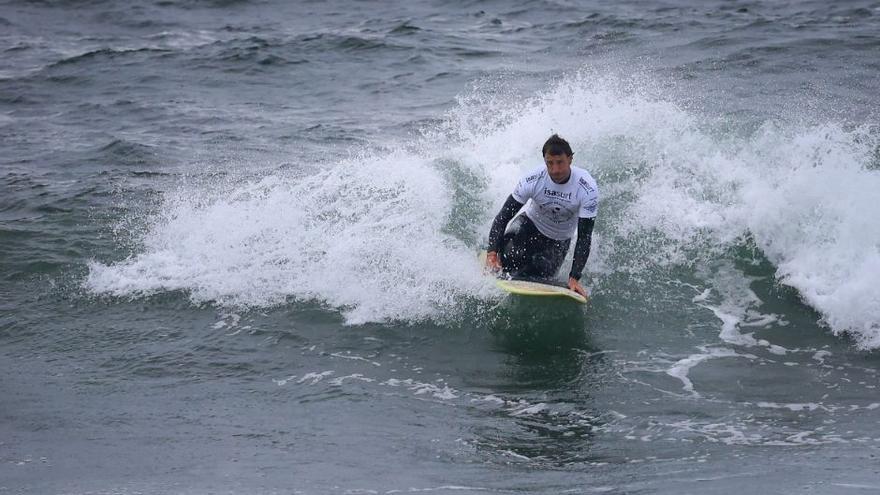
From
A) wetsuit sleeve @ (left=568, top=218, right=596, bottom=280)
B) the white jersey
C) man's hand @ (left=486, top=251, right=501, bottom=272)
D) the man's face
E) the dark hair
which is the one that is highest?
the dark hair

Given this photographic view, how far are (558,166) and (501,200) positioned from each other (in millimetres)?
3204

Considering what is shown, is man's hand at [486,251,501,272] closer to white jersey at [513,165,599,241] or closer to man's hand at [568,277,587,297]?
white jersey at [513,165,599,241]

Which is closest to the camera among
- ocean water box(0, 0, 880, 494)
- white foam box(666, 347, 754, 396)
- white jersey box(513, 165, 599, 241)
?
ocean water box(0, 0, 880, 494)

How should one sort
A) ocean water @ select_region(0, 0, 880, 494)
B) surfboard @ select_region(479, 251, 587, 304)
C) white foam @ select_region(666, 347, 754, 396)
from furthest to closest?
surfboard @ select_region(479, 251, 587, 304), white foam @ select_region(666, 347, 754, 396), ocean water @ select_region(0, 0, 880, 494)

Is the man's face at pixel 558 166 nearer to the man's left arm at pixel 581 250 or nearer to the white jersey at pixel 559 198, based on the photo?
the white jersey at pixel 559 198

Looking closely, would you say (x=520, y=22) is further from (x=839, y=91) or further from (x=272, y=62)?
(x=839, y=91)

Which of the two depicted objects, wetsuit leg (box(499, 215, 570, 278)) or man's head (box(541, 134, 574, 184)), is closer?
man's head (box(541, 134, 574, 184))

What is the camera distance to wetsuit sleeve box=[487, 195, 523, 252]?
8812 millimetres

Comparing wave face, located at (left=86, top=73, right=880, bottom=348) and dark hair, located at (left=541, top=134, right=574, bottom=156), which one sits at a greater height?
dark hair, located at (left=541, top=134, right=574, bottom=156)

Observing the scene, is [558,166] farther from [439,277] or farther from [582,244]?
[439,277]

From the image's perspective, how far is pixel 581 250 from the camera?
868 cm

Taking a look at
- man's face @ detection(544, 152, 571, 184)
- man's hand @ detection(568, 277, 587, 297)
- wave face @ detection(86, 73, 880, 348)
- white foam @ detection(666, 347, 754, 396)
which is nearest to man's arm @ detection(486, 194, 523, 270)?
wave face @ detection(86, 73, 880, 348)

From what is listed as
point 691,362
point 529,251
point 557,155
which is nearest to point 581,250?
point 529,251

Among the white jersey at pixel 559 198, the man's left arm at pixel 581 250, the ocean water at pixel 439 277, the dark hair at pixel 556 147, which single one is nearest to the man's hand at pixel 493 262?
the ocean water at pixel 439 277
